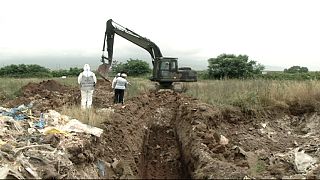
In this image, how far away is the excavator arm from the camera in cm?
2397

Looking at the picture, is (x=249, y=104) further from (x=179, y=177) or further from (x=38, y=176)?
(x=38, y=176)

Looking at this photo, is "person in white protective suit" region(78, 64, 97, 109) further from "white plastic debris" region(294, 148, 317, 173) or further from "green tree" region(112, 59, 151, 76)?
"green tree" region(112, 59, 151, 76)

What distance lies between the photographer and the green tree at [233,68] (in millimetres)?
42281

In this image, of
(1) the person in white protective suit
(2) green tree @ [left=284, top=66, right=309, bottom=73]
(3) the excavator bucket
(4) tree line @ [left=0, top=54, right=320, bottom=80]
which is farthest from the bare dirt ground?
(2) green tree @ [left=284, top=66, right=309, bottom=73]

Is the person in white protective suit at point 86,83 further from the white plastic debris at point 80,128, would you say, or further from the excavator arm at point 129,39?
the excavator arm at point 129,39

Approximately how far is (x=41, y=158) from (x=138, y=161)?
3.34m

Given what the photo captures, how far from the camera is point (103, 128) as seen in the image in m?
11.8

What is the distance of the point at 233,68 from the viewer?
4250cm

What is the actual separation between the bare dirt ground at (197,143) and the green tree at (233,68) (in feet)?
76.1

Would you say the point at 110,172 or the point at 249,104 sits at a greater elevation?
the point at 249,104

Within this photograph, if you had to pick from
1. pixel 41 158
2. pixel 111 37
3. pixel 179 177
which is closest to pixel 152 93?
pixel 111 37

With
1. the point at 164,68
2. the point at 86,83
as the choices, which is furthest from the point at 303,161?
the point at 164,68

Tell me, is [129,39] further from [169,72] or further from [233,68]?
[233,68]

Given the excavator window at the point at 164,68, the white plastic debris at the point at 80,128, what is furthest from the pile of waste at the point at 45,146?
the excavator window at the point at 164,68
